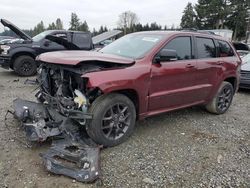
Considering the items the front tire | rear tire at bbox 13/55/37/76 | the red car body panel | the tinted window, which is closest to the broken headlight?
the front tire

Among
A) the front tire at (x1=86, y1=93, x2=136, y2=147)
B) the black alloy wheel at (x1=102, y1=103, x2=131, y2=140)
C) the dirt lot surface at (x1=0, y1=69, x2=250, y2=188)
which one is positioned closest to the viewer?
the dirt lot surface at (x1=0, y1=69, x2=250, y2=188)

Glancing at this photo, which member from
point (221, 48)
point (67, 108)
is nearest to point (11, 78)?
point (67, 108)

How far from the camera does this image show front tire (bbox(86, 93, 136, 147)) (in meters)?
3.87

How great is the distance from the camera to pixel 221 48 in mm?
A: 5824

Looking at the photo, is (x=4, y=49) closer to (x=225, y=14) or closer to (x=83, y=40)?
(x=83, y=40)

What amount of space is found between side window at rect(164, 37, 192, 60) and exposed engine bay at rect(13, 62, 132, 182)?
4.10 ft

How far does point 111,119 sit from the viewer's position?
4070 mm

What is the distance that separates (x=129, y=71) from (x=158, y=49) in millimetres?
729

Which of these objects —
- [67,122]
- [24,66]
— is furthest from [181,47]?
[24,66]

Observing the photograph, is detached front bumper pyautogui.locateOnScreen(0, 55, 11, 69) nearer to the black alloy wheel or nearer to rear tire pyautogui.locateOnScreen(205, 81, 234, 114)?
the black alloy wheel

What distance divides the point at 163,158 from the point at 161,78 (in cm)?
130

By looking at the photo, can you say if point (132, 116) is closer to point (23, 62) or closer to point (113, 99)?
point (113, 99)

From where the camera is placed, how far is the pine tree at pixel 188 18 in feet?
166

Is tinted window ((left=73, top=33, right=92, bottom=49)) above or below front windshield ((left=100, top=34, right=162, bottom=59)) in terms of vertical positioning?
below
